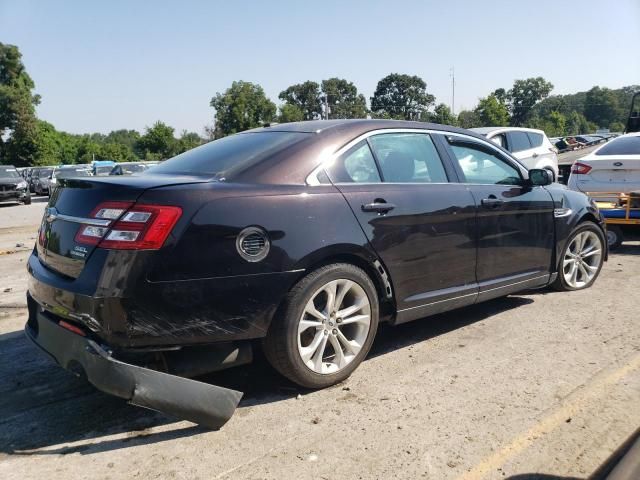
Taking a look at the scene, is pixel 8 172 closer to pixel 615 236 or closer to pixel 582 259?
pixel 615 236

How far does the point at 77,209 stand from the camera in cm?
302

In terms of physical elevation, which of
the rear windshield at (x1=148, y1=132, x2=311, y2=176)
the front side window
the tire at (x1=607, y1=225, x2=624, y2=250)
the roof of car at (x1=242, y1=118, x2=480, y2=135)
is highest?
the roof of car at (x1=242, y1=118, x2=480, y2=135)

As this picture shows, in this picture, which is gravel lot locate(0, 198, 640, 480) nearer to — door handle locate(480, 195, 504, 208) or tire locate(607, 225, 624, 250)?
door handle locate(480, 195, 504, 208)

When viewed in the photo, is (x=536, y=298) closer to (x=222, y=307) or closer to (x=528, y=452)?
(x=528, y=452)

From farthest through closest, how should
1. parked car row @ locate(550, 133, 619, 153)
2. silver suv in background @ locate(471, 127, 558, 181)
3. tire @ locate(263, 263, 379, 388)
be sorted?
parked car row @ locate(550, 133, 619, 153), silver suv in background @ locate(471, 127, 558, 181), tire @ locate(263, 263, 379, 388)

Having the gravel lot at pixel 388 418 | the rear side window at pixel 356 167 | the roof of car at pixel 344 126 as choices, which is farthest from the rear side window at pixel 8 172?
the rear side window at pixel 356 167

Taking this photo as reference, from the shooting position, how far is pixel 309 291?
10.5 feet

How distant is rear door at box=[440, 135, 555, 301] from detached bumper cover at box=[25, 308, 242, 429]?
2.30 m

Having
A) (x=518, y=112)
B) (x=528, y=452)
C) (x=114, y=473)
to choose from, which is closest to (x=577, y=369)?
(x=528, y=452)

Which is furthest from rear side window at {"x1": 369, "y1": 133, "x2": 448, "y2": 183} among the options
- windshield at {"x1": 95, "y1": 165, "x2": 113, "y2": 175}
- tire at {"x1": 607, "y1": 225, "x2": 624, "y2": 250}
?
windshield at {"x1": 95, "y1": 165, "x2": 113, "y2": 175}

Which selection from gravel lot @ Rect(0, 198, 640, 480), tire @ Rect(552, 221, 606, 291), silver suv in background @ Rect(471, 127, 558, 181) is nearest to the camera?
gravel lot @ Rect(0, 198, 640, 480)

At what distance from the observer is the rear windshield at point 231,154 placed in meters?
3.38

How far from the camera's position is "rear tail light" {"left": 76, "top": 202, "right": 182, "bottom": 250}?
2.74m

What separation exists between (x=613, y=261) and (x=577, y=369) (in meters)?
4.04
